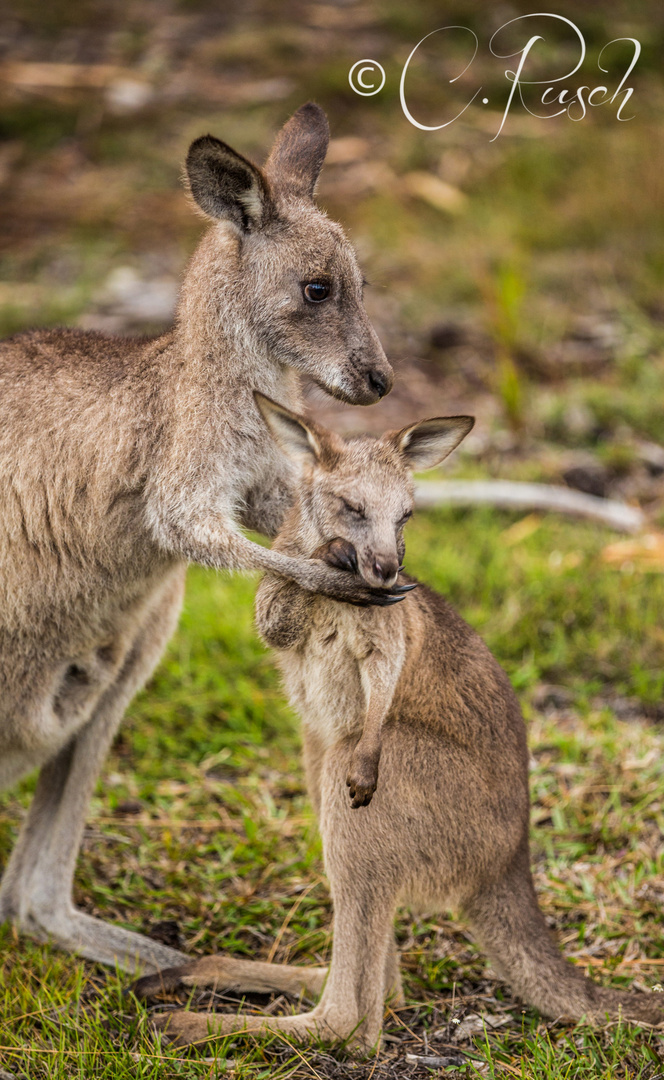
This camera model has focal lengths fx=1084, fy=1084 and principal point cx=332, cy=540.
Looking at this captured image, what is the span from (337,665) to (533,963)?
93cm

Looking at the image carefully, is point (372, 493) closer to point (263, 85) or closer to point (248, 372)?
point (248, 372)

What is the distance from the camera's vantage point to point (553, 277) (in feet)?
26.9

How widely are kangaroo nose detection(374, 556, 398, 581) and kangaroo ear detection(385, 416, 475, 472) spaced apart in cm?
42

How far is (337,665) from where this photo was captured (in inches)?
113

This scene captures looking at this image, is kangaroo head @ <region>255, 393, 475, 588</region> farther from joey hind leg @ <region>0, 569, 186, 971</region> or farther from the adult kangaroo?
joey hind leg @ <region>0, 569, 186, 971</region>

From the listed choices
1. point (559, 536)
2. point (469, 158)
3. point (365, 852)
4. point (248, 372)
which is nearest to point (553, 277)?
point (469, 158)

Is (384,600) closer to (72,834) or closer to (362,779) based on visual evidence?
(362,779)

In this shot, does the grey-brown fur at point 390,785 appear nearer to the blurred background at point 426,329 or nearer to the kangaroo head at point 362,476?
the kangaroo head at point 362,476

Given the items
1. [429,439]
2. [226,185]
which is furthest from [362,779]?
[226,185]

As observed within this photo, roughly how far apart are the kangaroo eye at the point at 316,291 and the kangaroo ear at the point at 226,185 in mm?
237

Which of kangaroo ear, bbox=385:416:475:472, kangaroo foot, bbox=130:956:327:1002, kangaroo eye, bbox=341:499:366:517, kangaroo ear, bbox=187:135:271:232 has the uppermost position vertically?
kangaroo ear, bbox=187:135:271:232

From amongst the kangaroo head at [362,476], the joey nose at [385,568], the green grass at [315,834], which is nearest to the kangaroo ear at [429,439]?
the kangaroo head at [362,476]

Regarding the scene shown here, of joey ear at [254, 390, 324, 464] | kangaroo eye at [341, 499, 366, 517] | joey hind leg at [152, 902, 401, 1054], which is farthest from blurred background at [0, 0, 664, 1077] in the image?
kangaroo eye at [341, 499, 366, 517]

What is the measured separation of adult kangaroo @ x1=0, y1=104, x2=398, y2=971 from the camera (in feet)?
9.89
